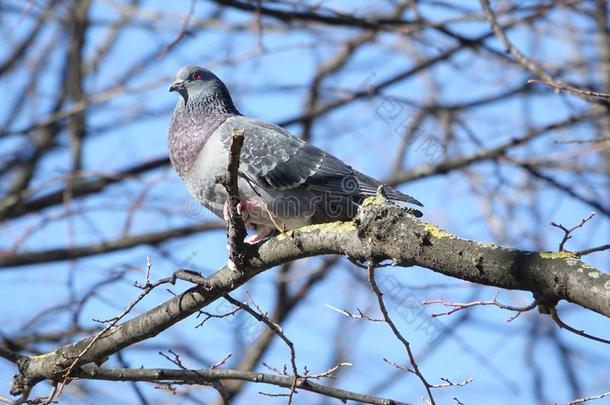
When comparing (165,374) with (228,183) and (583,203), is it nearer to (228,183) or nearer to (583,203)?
(228,183)

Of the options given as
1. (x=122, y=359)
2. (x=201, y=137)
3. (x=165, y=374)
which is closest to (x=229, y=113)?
(x=201, y=137)

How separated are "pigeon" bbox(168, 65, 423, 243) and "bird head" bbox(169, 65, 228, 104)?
0.43 meters

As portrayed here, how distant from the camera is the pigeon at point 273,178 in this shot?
182 inches

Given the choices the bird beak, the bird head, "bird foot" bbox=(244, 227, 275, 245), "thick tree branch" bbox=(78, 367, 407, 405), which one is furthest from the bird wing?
"thick tree branch" bbox=(78, 367, 407, 405)

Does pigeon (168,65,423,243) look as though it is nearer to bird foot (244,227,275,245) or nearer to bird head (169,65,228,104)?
bird foot (244,227,275,245)

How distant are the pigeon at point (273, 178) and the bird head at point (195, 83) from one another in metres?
0.43

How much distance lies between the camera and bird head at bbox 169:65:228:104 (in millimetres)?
5367

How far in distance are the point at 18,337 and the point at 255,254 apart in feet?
11.1

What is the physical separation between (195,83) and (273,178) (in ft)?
3.73

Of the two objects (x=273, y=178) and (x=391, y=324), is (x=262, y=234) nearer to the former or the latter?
(x=273, y=178)

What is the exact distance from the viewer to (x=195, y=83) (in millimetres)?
5469

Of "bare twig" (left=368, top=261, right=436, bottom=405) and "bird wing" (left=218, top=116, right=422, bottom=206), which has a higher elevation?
"bird wing" (left=218, top=116, right=422, bottom=206)

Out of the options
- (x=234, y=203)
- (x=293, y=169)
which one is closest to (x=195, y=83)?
(x=293, y=169)

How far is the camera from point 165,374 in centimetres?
365
